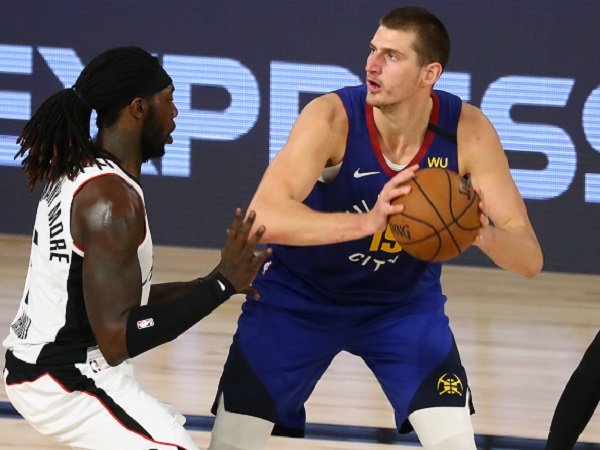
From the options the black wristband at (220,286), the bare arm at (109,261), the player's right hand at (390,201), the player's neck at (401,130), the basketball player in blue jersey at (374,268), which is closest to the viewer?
the bare arm at (109,261)

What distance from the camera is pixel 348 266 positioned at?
3.42m

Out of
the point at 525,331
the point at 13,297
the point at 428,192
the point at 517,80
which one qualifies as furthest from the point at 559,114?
the point at 428,192

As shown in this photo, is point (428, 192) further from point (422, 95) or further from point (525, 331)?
point (525, 331)

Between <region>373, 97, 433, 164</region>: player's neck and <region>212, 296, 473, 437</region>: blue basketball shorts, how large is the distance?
44 cm

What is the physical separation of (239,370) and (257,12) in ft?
14.3

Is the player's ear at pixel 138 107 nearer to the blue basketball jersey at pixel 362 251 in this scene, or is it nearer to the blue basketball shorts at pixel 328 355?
the blue basketball jersey at pixel 362 251

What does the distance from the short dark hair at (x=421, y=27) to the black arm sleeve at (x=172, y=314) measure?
3.07 ft

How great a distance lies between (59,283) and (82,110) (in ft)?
1.37

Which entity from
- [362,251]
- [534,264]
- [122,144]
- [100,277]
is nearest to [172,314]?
[100,277]

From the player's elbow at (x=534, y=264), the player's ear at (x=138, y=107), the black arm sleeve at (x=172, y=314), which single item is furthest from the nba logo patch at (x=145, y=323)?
the player's elbow at (x=534, y=264)

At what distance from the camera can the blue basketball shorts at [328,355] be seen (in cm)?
334

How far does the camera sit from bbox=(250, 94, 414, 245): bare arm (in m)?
2.92

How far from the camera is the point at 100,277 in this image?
266cm

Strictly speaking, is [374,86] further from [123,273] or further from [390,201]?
[123,273]
